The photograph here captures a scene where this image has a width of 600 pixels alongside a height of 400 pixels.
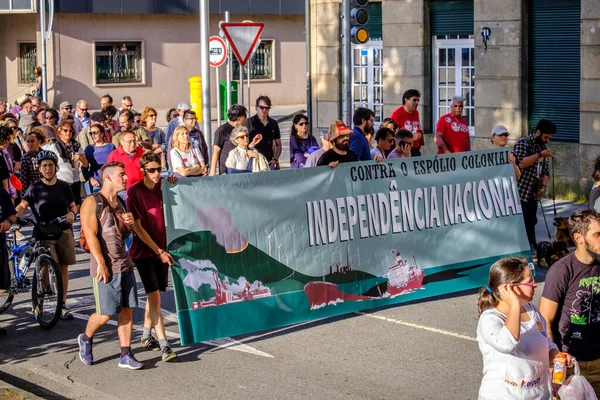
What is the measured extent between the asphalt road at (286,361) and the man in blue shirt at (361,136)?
2581 mm

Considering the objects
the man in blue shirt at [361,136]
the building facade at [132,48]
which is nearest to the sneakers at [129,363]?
the man in blue shirt at [361,136]

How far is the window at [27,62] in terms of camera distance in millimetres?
36688

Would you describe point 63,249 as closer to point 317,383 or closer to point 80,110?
point 317,383

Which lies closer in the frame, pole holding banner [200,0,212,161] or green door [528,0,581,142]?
pole holding banner [200,0,212,161]

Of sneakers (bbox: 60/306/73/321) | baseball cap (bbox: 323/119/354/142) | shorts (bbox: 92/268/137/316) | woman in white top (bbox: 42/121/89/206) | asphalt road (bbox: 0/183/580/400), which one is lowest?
asphalt road (bbox: 0/183/580/400)

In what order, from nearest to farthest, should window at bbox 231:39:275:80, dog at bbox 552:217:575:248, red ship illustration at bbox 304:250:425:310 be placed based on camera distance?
red ship illustration at bbox 304:250:425:310 < dog at bbox 552:217:575:248 < window at bbox 231:39:275:80

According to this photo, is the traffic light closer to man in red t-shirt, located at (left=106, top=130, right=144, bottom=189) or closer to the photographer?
the photographer

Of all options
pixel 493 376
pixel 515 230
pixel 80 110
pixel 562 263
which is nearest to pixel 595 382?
pixel 562 263

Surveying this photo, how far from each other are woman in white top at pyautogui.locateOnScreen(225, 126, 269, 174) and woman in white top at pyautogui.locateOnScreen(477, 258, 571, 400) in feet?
23.9

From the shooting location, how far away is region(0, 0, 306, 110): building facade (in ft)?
116

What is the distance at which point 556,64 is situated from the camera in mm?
18438

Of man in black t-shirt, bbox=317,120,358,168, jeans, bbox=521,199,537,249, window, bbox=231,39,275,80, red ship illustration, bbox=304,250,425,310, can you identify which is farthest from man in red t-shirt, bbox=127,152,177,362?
window, bbox=231,39,275,80

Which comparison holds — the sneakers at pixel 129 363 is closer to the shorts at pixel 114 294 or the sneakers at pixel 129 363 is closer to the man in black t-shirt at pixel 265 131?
the shorts at pixel 114 294

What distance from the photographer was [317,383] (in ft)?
27.5
